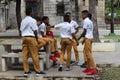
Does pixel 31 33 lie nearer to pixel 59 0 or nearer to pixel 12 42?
pixel 12 42

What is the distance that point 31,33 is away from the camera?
12.3 metres

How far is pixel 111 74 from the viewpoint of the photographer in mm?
13414

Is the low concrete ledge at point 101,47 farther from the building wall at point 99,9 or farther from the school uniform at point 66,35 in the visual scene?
the building wall at point 99,9

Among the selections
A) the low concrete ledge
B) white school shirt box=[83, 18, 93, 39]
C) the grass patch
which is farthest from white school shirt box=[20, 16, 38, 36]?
the low concrete ledge

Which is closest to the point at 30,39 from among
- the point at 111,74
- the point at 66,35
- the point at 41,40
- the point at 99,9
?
the point at 41,40

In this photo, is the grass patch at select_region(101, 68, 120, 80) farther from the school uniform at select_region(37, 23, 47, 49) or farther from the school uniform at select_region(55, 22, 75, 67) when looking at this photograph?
the school uniform at select_region(37, 23, 47, 49)

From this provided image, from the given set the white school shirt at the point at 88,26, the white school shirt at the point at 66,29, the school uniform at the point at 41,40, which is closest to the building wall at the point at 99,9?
the school uniform at the point at 41,40

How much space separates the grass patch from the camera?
12.8m

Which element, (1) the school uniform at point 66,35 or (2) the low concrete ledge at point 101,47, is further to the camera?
(2) the low concrete ledge at point 101,47

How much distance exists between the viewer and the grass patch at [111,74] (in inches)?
505

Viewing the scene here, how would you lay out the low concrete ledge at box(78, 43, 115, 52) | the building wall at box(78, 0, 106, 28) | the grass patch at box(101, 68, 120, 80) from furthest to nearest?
1. the building wall at box(78, 0, 106, 28)
2. the low concrete ledge at box(78, 43, 115, 52)
3. the grass patch at box(101, 68, 120, 80)

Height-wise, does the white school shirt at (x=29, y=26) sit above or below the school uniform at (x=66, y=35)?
above

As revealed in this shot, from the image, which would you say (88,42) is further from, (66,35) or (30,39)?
(30,39)

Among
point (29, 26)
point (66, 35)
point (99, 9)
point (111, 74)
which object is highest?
point (29, 26)
